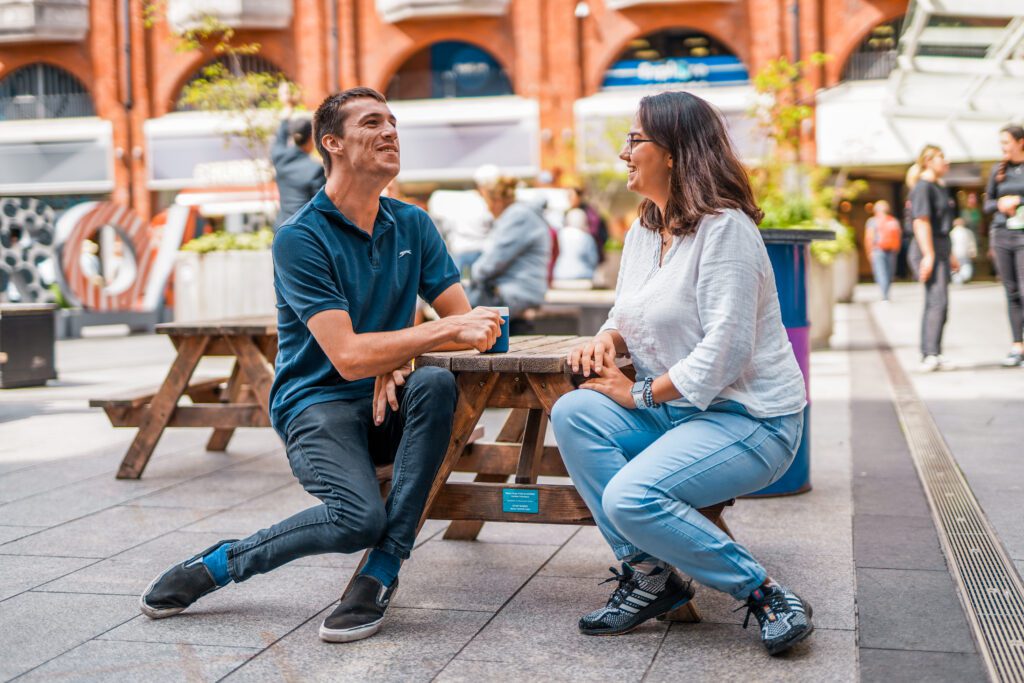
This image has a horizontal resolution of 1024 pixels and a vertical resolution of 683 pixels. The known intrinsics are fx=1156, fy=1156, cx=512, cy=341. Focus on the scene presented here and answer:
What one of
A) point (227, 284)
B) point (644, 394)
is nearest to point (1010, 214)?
point (644, 394)

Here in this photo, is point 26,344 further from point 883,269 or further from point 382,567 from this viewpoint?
point 883,269

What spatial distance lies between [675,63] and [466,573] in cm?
2394

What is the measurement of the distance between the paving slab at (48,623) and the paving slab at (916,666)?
2.18m

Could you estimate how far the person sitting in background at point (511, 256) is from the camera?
7816 millimetres

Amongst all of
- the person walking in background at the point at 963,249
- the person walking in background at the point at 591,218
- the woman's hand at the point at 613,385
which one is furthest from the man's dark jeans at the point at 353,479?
the person walking in background at the point at 963,249

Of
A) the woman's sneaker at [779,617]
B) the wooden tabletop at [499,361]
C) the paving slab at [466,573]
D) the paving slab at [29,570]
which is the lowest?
the paving slab at [466,573]

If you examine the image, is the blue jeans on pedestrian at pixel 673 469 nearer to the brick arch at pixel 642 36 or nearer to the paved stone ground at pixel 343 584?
the paved stone ground at pixel 343 584

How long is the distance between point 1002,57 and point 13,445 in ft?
46.2

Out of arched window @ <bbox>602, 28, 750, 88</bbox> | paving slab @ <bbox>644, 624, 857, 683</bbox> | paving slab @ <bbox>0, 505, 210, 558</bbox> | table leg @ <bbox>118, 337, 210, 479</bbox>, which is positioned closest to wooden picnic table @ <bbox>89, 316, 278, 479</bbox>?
table leg @ <bbox>118, 337, 210, 479</bbox>

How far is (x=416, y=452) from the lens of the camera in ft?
11.5

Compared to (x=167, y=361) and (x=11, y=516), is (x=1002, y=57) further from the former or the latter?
(x=11, y=516)

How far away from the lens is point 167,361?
13.0 metres

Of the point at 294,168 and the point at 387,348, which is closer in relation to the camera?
the point at 387,348

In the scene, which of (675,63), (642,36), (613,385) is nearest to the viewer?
(613,385)
